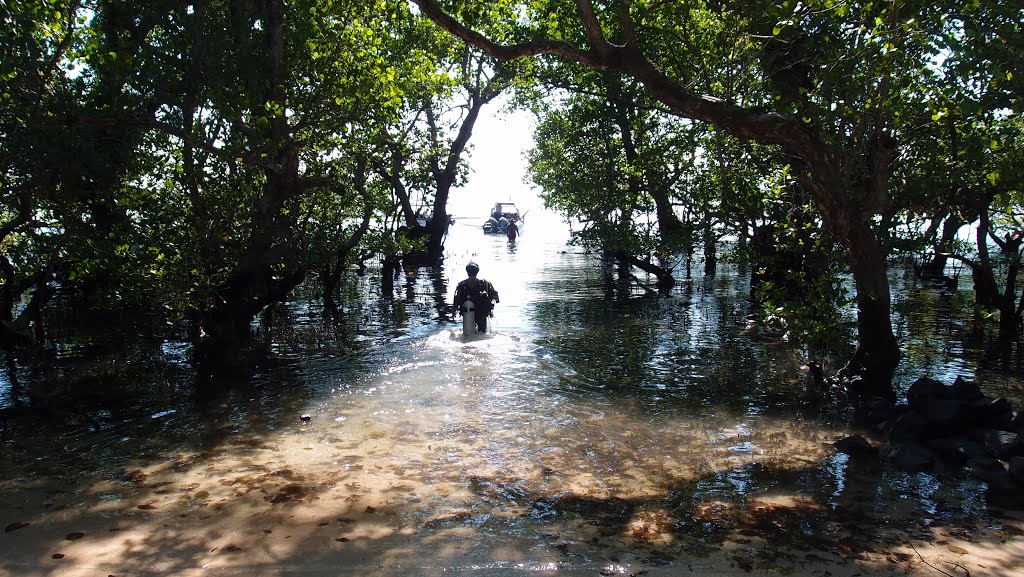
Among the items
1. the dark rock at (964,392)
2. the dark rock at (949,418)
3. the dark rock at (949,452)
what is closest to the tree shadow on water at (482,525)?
the dark rock at (949,452)

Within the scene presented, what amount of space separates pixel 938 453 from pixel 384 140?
9.35 meters

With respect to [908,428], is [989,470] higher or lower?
lower

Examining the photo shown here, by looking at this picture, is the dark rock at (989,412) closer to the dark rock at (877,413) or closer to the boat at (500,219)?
the dark rock at (877,413)

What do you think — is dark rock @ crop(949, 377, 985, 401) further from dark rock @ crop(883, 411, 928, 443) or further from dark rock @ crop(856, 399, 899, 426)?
dark rock @ crop(856, 399, 899, 426)

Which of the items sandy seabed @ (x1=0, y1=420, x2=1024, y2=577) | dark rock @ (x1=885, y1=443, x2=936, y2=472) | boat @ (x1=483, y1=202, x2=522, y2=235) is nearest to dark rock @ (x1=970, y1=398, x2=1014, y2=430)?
dark rock @ (x1=885, y1=443, x2=936, y2=472)

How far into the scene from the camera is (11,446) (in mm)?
7812

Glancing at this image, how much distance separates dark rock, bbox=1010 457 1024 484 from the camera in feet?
20.0

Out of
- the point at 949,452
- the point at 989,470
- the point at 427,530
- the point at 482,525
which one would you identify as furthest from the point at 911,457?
the point at 427,530

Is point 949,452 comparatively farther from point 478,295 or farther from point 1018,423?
point 478,295

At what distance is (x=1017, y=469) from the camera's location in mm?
6148

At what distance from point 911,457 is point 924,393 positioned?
4.75ft

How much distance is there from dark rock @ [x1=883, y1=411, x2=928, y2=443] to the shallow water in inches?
25.6

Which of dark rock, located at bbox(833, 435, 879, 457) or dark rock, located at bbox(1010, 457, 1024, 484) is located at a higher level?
dark rock, located at bbox(1010, 457, 1024, 484)

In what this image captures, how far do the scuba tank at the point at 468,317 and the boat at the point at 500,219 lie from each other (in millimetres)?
48999
